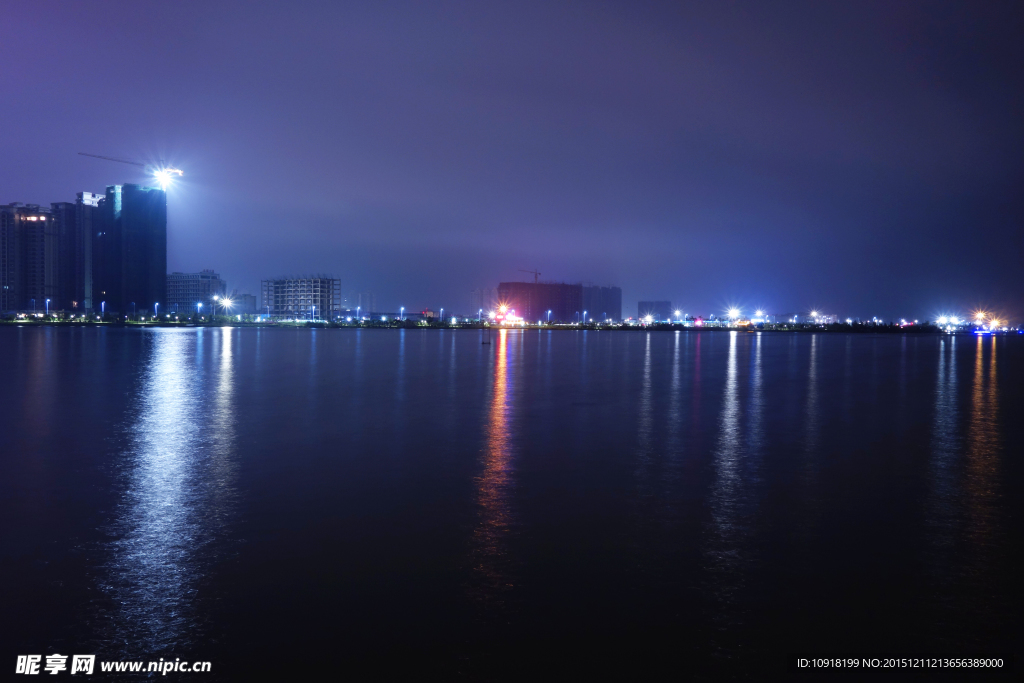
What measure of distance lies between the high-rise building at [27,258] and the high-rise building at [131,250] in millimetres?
9852

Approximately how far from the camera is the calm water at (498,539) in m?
4.84

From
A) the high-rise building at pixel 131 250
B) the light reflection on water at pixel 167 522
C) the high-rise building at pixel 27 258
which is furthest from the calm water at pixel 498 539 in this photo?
the high-rise building at pixel 27 258

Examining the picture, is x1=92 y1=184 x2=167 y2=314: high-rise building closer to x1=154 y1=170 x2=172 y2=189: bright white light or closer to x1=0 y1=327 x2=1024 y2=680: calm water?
x1=154 y1=170 x2=172 y2=189: bright white light

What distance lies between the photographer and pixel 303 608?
524cm

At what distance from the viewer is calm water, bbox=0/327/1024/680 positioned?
4.84 metres

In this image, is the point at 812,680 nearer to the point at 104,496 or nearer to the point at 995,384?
the point at 104,496

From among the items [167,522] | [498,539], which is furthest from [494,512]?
[167,522]

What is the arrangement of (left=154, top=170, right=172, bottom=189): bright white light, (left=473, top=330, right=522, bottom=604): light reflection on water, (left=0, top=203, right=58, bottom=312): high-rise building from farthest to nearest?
(left=154, top=170, right=172, bottom=189): bright white light → (left=0, top=203, right=58, bottom=312): high-rise building → (left=473, top=330, right=522, bottom=604): light reflection on water

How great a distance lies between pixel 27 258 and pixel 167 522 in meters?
190

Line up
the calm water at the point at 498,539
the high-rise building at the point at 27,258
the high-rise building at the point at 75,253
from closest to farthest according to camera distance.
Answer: the calm water at the point at 498,539, the high-rise building at the point at 27,258, the high-rise building at the point at 75,253

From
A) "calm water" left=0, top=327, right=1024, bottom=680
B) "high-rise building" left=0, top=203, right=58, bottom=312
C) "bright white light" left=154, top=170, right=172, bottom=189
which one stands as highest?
"bright white light" left=154, top=170, right=172, bottom=189

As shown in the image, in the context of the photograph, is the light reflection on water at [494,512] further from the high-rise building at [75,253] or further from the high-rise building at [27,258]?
the high-rise building at [27,258]

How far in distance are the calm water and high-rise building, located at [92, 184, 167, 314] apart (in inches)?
6493

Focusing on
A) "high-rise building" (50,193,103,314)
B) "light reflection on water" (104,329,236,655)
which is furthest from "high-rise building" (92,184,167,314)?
"light reflection on water" (104,329,236,655)
